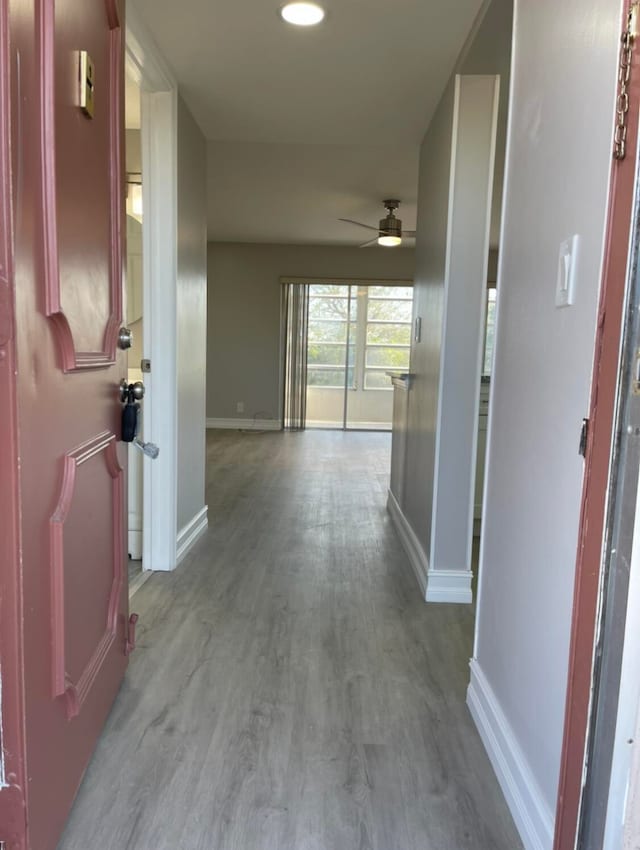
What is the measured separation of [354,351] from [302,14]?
647 cm

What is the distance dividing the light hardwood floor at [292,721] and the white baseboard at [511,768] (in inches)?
1.5

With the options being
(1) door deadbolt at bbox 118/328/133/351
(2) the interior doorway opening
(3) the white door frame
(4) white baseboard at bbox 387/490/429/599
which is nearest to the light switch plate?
(1) door deadbolt at bbox 118/328/133/351

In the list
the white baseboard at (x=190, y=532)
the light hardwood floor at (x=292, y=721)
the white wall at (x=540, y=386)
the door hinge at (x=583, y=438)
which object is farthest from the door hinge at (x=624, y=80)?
the white baseboard at (x=190, y=532)

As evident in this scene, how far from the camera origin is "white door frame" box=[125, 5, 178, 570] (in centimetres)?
246

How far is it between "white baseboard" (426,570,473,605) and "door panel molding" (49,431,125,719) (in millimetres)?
1379

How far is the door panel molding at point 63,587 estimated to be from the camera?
1.04 meters

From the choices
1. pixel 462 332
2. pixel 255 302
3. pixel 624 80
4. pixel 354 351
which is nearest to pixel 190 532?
pixel 462 332

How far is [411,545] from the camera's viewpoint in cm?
288

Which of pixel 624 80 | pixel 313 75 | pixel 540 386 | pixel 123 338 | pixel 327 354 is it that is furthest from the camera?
pixel 327 354

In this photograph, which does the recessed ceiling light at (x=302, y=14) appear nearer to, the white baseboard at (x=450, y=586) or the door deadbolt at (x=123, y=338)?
the door deadbolt at (x=123, y=338)

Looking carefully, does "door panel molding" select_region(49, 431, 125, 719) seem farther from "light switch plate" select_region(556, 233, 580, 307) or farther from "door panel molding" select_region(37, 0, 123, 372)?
"light switch plate" select_region(556, 233, 580, 307)

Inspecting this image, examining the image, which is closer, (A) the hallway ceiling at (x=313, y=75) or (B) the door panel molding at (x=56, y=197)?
(B) the door panel molding at (x=56, y=197)

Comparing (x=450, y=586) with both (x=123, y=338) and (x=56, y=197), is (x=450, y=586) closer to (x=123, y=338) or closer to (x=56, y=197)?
(x=123, y=338)

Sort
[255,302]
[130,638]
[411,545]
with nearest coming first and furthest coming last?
[130,638], [411,545], [255,302]
